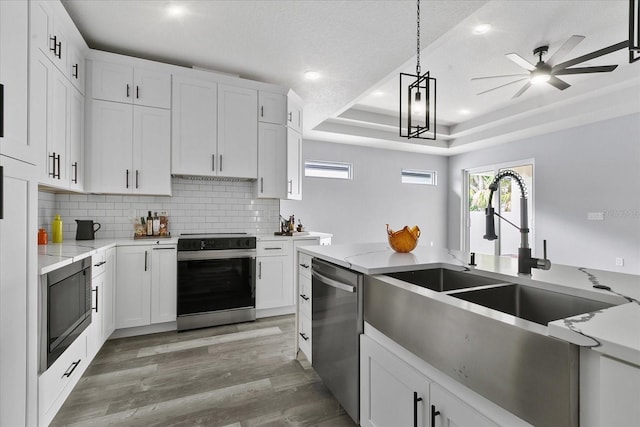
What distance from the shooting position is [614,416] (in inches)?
23.7

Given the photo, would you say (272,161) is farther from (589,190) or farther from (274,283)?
(589,190)

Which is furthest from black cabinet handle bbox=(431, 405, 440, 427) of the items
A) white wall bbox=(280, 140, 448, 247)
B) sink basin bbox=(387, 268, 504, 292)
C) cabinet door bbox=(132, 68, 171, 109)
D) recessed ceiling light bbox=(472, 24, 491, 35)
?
white wall bbox=(280, 140, 448, 247)

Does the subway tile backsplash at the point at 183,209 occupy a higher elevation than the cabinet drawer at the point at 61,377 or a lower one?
higher

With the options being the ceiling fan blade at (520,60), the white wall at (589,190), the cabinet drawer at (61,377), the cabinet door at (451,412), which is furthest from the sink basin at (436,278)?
the white wall at (589,190)

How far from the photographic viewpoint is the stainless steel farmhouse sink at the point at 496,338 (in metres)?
0.71

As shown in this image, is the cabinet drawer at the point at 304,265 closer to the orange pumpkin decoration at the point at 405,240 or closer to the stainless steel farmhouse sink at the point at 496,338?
the orange pumpkin decoration at the point at 405,240

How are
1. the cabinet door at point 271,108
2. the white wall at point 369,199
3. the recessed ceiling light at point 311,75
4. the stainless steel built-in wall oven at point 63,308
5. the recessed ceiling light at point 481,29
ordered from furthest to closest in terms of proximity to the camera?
the white wall at point 369,199 → the cabinet door at point 271,108 → the recessed ceiling light at point 311,75 → the recessed ceiling light at point 481,29 → the stainless steel built-in wall oven at point 63,308

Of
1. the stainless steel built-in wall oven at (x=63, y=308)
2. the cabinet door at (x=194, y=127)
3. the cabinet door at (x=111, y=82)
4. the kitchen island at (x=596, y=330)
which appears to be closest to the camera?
the kitchen island at (x=596, y=330)

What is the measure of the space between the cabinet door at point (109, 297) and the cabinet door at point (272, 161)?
5.48 feet

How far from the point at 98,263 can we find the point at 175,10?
212 cm

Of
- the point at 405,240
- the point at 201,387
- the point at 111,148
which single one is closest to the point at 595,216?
the point at 405,240

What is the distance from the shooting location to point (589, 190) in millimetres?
4812

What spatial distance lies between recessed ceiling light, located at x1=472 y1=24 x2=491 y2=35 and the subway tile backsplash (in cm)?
294

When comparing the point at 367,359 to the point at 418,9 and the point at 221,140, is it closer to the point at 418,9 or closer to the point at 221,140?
the point at 418,9
